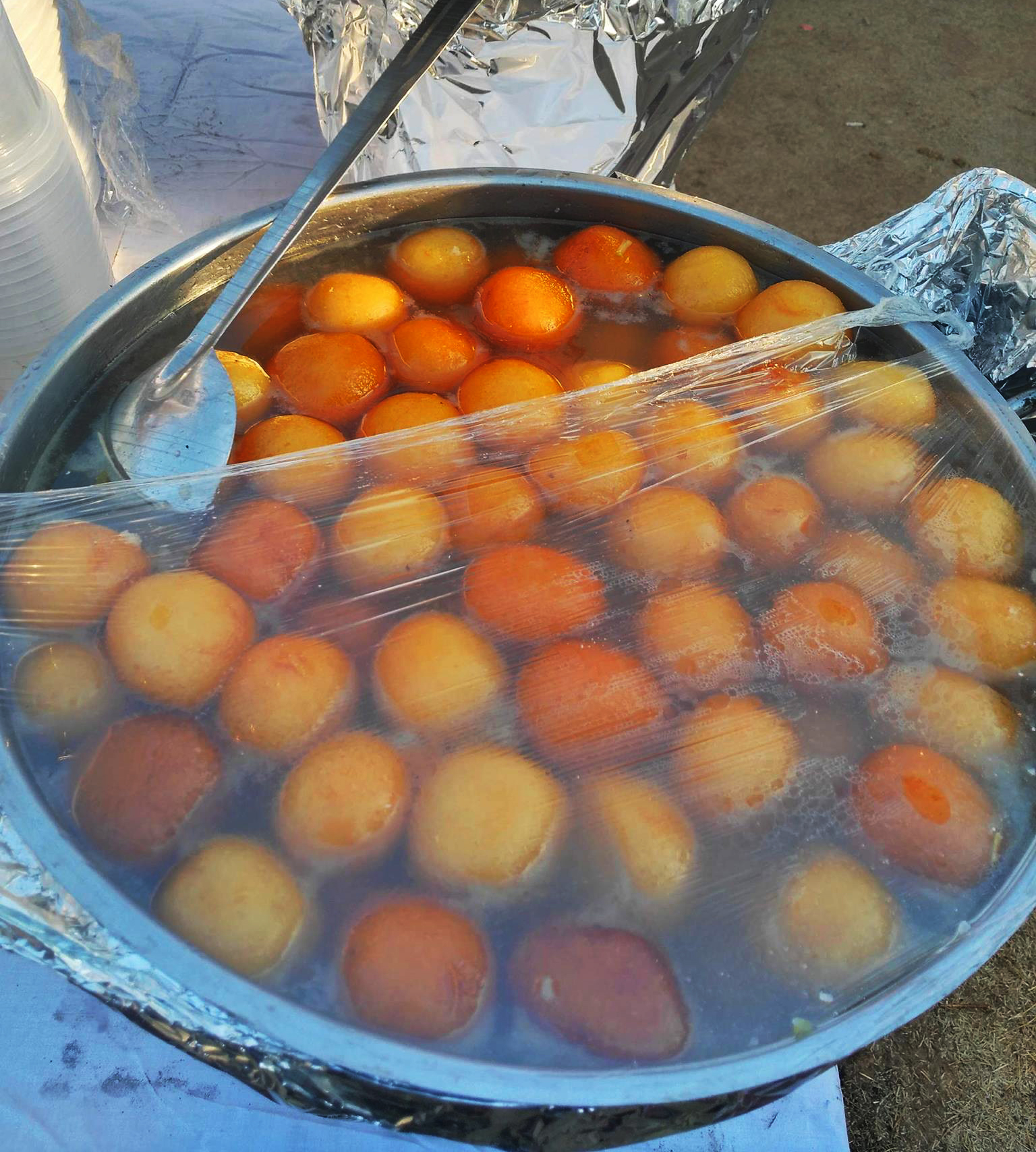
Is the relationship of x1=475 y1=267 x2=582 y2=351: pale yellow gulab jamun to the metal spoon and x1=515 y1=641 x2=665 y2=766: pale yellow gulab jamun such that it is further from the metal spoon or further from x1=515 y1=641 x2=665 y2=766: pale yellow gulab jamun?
x1=515 y1=641 x2=665 y2=766: pale yellow gulab jamun

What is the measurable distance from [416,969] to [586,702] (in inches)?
10.5

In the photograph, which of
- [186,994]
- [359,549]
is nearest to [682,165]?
[359,549]

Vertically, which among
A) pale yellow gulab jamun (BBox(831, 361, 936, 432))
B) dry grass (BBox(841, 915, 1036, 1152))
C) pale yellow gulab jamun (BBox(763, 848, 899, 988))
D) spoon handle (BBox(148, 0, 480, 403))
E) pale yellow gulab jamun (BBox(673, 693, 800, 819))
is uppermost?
spoon handle (BBox(148, 0, 480, 403))

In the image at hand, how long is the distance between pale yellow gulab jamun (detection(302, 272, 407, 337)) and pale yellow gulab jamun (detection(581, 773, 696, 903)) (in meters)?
0.72

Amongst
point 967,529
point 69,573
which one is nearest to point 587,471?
point 967,529

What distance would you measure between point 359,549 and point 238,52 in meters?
1.64

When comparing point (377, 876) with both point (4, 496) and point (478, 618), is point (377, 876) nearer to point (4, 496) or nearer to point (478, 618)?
point (478, 618)

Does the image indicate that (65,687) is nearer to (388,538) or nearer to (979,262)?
(388,538)

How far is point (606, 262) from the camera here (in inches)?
48.9

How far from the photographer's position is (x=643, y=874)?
0.76m

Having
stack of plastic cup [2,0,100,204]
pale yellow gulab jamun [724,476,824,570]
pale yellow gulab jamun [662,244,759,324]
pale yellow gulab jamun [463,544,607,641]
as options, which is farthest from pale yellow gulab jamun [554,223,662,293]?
stack of plastic cup [2,0,100,204]

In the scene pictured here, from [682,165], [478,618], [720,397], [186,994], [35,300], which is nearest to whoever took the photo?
[186,994]

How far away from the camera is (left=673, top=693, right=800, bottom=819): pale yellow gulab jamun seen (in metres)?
0.79

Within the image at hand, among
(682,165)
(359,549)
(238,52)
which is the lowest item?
(682,165)
